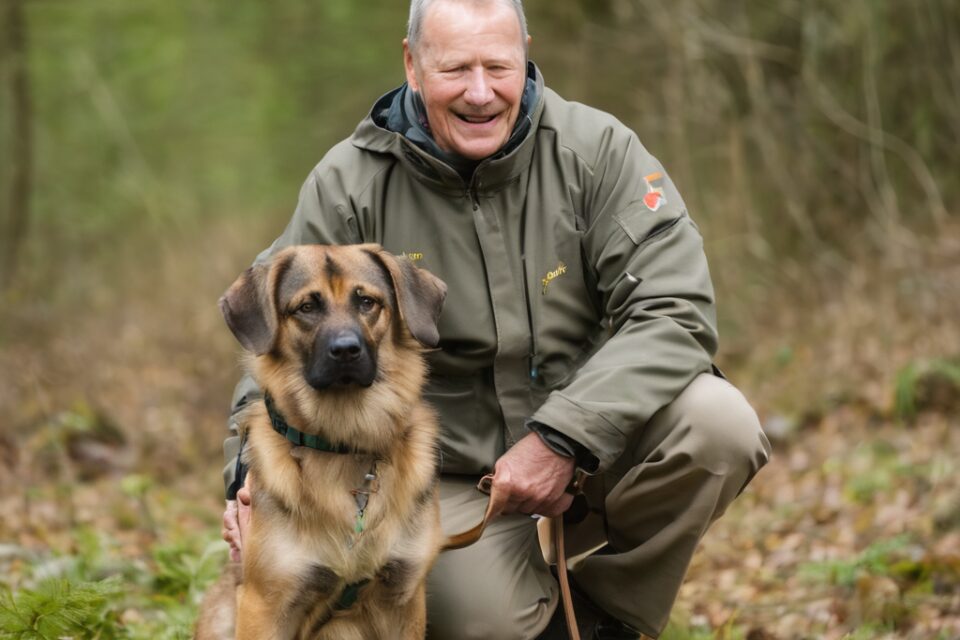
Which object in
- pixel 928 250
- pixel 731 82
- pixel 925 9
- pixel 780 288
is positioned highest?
pixel 925 9

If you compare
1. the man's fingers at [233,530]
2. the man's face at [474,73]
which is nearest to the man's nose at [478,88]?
the man's face at [474,73]

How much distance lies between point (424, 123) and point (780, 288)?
6.12m

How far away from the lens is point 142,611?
4.71 m

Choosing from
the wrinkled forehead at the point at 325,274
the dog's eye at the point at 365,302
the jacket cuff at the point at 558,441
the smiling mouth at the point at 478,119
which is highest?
the smiling mouth at the point at 478,119

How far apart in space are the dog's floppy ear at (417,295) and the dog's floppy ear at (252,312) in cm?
38

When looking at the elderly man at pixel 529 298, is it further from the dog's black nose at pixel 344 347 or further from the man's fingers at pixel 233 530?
the dog's black nose at pixel 344 347

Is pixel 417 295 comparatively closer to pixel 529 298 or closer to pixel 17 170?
pixel 529 298

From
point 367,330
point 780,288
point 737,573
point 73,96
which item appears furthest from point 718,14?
point 73,96

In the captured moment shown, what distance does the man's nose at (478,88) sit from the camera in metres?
3.83

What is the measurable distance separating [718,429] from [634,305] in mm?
487

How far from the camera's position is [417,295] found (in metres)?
3.59

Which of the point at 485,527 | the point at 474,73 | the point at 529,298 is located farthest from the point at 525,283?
the point at 485,527

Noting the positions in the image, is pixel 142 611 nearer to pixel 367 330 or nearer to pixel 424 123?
pixel 367 330

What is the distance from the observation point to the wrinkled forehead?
3.54 metres
